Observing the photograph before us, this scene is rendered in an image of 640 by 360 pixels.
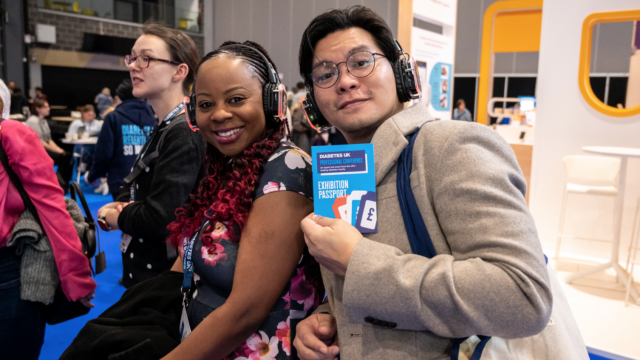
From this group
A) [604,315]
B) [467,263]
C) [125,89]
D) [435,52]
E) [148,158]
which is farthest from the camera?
[435,52]

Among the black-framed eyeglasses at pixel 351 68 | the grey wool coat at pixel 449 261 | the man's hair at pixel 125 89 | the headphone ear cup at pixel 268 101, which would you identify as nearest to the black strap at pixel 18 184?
the headphone ear cup at pixel 268 101

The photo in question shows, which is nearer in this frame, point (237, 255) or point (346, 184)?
point (346, 184)

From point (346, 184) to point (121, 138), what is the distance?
304 cm

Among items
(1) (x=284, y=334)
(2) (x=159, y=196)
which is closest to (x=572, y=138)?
(2) (x=159, y=196)

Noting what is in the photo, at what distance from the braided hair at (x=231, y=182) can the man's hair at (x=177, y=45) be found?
892 mm

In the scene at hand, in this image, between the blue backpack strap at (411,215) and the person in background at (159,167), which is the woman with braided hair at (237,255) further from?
the person in background at (159,167)

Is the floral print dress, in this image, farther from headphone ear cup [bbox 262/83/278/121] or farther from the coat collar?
the coat collar

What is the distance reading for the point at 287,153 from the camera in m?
1.19

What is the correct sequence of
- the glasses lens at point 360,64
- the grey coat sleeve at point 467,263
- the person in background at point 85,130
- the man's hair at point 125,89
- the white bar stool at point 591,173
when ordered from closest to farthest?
1. the grey coat sleeve at point 467,263
2. the glasses lens at point 360,64
3. the man's hair at point 125,89
4. the white bar stool at point 591,173
5. the person in background at point 85,130

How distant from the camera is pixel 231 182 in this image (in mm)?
1189

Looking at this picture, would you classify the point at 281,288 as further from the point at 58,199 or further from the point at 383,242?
the point at 58,199

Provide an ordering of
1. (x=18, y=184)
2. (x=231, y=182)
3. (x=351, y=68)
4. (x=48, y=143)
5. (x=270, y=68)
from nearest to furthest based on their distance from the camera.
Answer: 1. (x=351, y=68)
2. (x=231, y=182)
3. (x=270, y=68)
4. (x=18, y=184)
5. (x=48, y=143)

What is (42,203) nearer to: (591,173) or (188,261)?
(188,261)

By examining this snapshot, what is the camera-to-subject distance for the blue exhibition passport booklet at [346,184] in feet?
2.91
